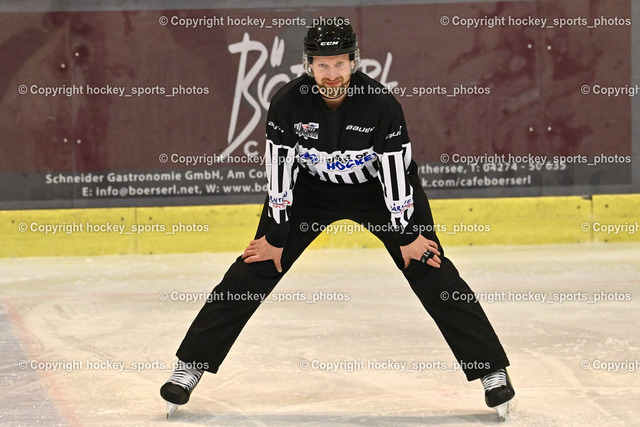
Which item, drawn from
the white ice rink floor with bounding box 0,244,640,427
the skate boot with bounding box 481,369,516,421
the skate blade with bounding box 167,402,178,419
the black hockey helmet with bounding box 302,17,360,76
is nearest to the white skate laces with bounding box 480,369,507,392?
the skate boot with bounding box 481,369,516,421

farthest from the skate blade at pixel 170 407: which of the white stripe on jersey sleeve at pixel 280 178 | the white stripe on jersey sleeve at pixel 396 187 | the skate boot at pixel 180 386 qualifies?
the white stripe on jersey sleeve at pixel 396 187

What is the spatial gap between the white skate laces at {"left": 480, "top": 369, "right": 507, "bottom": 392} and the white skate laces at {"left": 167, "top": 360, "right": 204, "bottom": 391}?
1.14 meters

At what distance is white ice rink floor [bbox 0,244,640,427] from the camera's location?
13.3ft

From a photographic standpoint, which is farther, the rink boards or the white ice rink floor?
the rink boards

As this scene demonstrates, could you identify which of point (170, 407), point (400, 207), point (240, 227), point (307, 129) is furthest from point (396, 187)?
point (240, 227)

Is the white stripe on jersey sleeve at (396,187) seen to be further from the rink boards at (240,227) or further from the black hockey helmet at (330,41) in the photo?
the rink boards at (240,227)

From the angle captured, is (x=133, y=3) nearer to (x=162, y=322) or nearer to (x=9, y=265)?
(x=9, y=265)

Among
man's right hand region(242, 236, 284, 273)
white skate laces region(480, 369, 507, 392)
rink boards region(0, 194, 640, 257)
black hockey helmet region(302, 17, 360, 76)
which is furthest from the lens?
rink boards region(0, 194, 640, 257)

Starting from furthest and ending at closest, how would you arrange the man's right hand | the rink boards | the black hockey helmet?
the rink boards
the man's right hand
the black hockey helmet

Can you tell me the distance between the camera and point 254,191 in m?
8.95

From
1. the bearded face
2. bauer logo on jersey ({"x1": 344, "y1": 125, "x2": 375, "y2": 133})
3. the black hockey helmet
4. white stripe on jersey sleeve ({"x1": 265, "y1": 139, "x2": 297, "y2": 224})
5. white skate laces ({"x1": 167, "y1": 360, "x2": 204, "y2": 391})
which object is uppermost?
the black hockey helmet

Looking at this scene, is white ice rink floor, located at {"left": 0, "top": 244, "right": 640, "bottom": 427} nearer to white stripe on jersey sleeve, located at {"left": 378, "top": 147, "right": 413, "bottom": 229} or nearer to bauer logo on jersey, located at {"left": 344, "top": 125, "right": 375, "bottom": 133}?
white stripe on jersey sleeve, located at {"left": 378, "top": 147, "right": 413, "bottom": 229}

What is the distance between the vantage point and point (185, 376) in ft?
13.1

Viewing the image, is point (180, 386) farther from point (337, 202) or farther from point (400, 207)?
point (400, 207)
